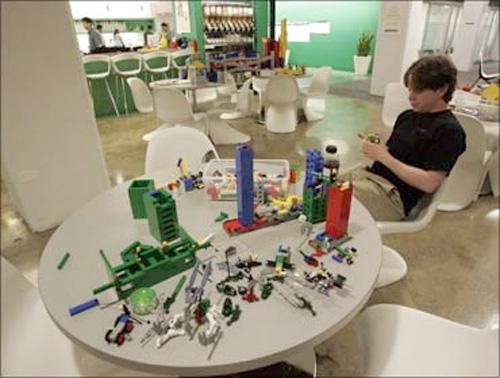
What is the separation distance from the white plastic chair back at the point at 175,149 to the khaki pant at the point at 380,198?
23.7 inches

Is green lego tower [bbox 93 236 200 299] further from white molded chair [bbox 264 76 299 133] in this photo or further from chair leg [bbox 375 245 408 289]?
white molded chair [bbox 264 76 299 133]

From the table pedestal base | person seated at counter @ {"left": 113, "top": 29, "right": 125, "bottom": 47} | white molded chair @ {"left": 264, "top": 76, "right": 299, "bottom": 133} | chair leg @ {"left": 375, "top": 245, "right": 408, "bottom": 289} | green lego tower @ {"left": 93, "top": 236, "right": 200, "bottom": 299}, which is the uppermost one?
person seated at counter @ {"left": 113, "top": 29, "right": 125, "bottom": 47}

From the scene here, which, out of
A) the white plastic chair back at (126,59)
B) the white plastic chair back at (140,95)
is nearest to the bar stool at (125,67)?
the white plastic chair back at (126,59)

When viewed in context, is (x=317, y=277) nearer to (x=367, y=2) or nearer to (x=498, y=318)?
(x=498, y=318)

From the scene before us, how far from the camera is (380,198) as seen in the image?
1229 millimetres

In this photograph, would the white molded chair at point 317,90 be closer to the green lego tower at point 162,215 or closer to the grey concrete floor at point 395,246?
the grey concrete floor at point 395,246

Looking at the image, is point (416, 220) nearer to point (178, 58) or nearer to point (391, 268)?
point (391, 268)

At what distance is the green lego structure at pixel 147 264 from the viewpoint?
59 centimetres

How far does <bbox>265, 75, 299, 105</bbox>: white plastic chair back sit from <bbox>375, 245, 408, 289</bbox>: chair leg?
2030mm

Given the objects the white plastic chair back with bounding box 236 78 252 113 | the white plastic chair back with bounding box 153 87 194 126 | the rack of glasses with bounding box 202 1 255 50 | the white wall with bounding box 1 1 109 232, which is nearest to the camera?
the white wall with bounding box 1 1 109 232

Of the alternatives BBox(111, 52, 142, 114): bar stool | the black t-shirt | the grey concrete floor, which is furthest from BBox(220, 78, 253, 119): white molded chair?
the black t-shirt

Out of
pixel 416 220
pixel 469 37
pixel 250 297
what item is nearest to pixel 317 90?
pixel 416 220

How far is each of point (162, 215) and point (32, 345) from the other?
32 cm

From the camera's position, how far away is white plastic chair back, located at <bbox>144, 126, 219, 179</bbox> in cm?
134
